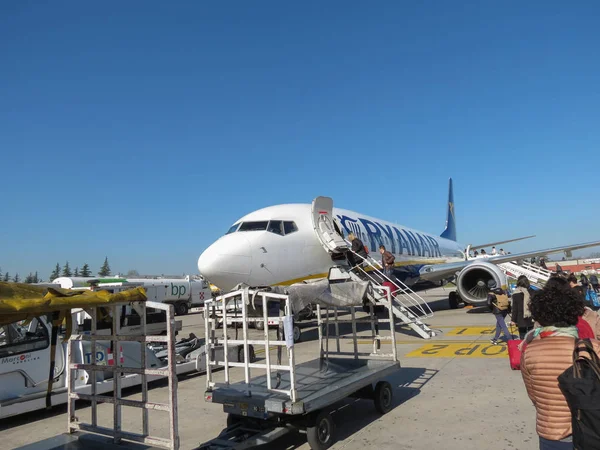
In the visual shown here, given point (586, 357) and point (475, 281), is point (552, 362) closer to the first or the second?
point (586, 357)

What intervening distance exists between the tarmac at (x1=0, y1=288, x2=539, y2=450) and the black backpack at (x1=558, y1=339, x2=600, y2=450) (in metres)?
2.94

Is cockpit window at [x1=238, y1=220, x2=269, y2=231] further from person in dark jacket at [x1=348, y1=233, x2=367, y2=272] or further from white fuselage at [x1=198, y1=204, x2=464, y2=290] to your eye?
person in dark jacket at [x1=348, y1=233, x2=367, y2=272]

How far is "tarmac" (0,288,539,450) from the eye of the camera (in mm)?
5441

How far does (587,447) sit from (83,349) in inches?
304

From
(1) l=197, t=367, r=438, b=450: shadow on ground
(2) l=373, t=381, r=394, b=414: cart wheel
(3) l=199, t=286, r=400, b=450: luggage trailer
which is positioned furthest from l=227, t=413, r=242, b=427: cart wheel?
(2) l=373, t=381, r=394, b=414: cart wheel

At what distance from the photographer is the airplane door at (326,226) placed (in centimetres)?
1306

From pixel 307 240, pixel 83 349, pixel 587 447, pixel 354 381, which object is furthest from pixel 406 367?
pixel 587 447

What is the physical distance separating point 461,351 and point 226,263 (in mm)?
5804

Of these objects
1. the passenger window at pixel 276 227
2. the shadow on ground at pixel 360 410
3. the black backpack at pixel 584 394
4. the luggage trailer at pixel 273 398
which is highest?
the passenger window at pixel 276 227

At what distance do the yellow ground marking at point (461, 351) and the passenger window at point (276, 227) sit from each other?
4451mm

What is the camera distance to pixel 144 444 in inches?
166

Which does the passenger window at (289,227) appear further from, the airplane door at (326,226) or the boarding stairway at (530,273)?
the boarding stairway at (530,273)

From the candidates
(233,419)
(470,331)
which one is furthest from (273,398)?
(470,331)

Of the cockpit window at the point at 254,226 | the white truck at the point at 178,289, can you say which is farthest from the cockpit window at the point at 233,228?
the white truck at the point at 178,289
